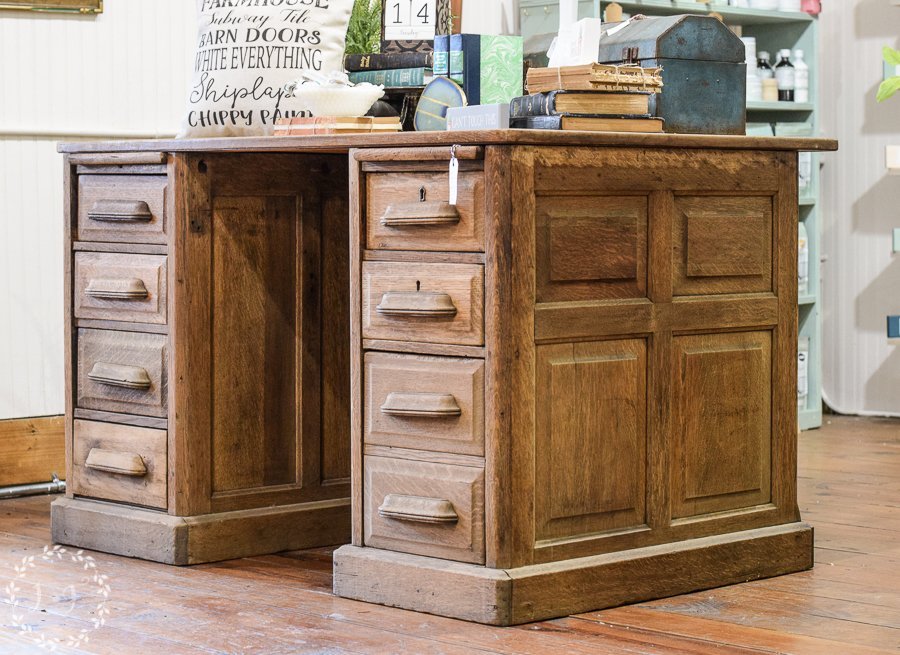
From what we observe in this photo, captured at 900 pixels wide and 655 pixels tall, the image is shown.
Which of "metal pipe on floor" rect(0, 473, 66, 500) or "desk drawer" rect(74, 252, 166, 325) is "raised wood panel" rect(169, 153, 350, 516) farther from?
"metal pipe on floor" rect(0, 473, 66, 500)

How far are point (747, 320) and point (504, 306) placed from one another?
583 mm

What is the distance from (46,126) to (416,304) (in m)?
1.59

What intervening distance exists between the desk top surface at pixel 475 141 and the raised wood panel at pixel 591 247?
99 millimetres

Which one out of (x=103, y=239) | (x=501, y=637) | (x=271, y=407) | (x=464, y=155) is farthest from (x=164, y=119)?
(x=501, y=637)

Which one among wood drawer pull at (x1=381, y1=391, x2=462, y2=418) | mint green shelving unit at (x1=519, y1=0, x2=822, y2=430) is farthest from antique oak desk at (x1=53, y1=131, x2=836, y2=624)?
mint green shelving unit at (x1=519, y1=0, x2=822, y2=430)

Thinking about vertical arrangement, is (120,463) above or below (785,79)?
below

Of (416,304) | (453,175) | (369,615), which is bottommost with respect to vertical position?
(369,615)

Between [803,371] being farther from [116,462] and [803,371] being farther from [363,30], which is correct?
[116,462]

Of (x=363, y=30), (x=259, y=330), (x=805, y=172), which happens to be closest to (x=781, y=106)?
(x=805, y=172)

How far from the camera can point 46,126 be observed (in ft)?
12.0

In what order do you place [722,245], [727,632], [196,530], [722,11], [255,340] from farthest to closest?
[722,11] < [255,340] < [196,530] < [722,245] < [727,632]

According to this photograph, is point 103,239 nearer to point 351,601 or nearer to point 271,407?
point 271,407

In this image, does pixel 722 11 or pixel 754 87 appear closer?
pixel 722 11

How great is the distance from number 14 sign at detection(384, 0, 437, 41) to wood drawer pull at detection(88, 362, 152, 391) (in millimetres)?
875
